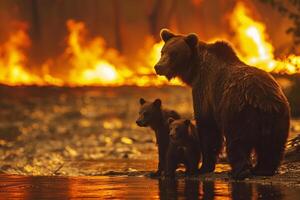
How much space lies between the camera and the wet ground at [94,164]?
1448cm

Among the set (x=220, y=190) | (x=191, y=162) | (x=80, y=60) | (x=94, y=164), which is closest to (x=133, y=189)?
(x=220, y=190)

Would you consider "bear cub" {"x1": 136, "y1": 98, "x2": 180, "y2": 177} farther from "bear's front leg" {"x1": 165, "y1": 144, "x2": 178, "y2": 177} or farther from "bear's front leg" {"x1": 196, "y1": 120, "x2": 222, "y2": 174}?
"bear's front leg" {"x1": 196, "y1": 120, "x2": 222, "y2": 174}

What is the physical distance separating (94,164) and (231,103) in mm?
4506

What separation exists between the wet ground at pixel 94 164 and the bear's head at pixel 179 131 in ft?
1.83

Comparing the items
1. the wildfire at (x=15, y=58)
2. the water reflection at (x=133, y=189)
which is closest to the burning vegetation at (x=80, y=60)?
the wildfire at (x=15, y=58)

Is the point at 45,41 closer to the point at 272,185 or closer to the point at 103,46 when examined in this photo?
the point at 103,46

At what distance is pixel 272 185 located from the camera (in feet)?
49.2

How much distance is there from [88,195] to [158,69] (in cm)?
328

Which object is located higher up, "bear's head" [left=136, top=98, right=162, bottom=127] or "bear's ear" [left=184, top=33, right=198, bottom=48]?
"bear's ear" [left=184, top=33, right=198, bottom=48]

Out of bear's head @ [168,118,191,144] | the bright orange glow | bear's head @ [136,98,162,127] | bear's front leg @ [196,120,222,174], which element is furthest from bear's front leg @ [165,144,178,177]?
the bright orange glow

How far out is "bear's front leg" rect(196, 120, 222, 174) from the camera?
16578 mm

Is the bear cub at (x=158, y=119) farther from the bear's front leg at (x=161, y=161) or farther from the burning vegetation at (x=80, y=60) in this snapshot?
the burning vegetation at (x=80, y=60)

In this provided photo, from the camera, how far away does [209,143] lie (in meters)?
16.6

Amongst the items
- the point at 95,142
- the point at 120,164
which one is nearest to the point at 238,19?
the point at 95,142
